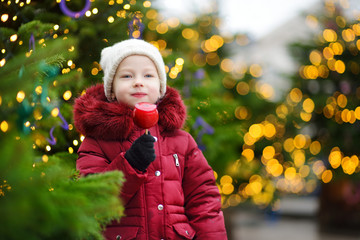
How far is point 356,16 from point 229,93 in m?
2.41

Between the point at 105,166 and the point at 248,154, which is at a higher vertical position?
the point at 248,154

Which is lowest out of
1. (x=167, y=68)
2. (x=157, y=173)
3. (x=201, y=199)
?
(x=201, y=199)

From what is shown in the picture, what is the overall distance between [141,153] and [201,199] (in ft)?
1.45

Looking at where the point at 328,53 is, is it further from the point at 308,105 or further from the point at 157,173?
the point at 157,173

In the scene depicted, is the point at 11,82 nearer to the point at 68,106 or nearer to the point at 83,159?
the point at 83,159

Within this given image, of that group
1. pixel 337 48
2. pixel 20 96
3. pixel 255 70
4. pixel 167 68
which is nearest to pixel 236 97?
pixel 255 70

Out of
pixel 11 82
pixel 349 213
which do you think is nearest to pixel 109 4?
pixel 11 82

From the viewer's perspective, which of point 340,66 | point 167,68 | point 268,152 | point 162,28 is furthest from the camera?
point 340,66

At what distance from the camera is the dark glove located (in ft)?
5.13

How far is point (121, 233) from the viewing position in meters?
1.67

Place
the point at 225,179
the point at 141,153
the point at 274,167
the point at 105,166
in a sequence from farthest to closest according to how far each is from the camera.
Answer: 1. the point at 274,167
2. the point at 225,179
3. the point at 105,166
4. the point at 141,153

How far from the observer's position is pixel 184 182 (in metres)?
1.91

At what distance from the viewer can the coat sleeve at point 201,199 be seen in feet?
5.98

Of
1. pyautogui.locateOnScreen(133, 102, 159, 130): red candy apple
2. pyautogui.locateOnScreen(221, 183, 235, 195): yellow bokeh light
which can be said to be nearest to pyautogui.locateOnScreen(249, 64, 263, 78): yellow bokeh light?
pyautogui.locateOnScreen(221, 183, 235, 195): yellow bokeh light
